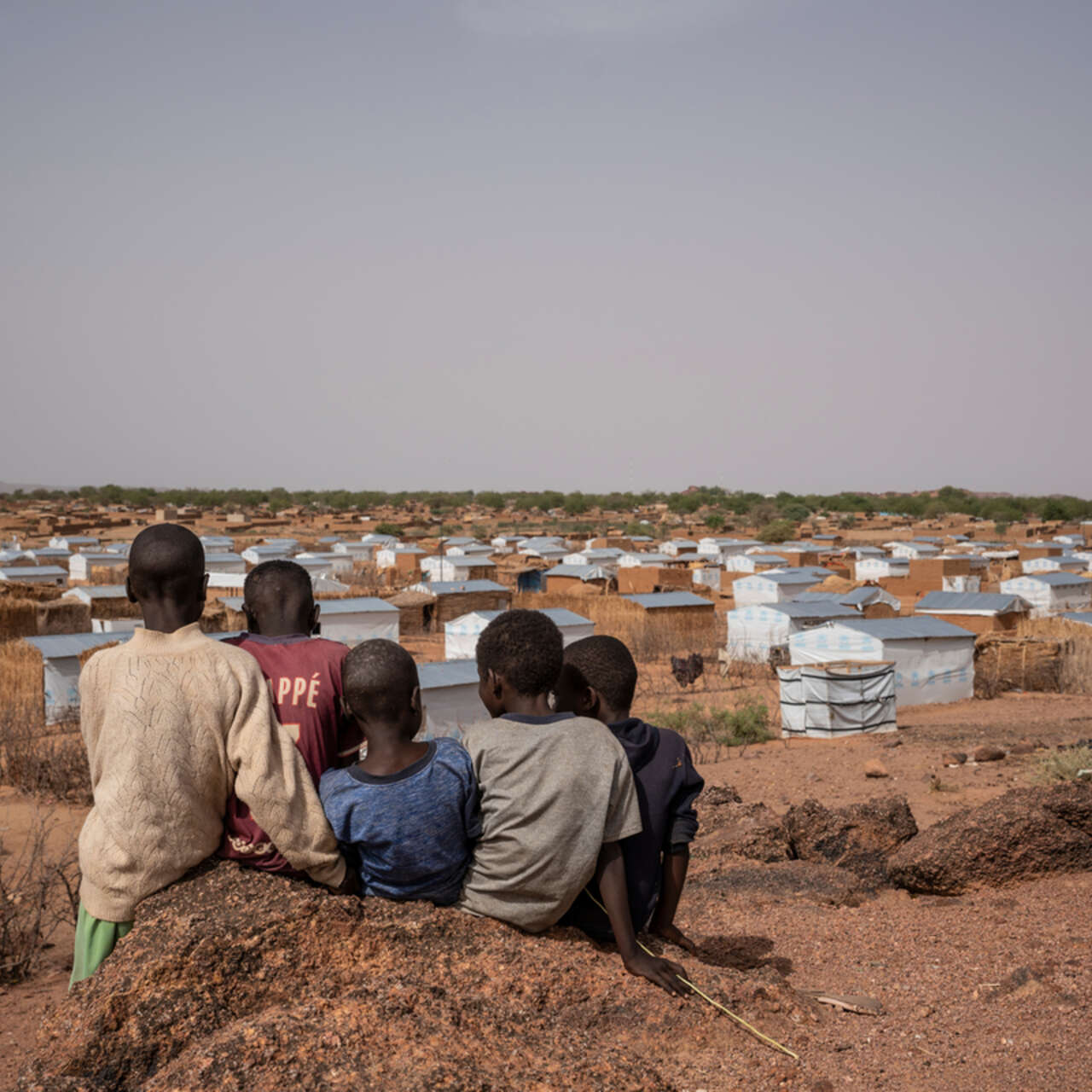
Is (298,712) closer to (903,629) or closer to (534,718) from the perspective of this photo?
(534,718)

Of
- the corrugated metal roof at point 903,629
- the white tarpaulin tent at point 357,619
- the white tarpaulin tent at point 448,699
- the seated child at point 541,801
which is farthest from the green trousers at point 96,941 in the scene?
the white tarpaulin tent at point 357,619

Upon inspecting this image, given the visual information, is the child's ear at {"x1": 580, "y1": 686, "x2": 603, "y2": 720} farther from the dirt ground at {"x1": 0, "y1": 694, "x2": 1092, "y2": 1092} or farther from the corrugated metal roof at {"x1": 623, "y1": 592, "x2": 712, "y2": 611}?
the corrugated metal roof at {"x1": 623, "y1": 592, "x2": 712, "y2": 611}

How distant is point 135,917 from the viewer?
2.50 metres

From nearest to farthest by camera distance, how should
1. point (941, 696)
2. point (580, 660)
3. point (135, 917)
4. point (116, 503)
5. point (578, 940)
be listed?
point (135, 917), point (578, 940), point (580, 660), point (941, 696), point (116, 503)

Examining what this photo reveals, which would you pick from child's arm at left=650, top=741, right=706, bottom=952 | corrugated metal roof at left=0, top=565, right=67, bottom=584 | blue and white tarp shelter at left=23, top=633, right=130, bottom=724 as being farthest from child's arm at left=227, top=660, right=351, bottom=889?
corrugated metal roof at left=0, top=565, right=67, bottom=584

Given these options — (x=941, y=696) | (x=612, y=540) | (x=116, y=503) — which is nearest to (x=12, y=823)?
(x=941, y=696)

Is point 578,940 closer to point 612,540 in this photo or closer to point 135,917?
point 135,917

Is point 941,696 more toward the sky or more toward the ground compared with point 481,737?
more toward the ground

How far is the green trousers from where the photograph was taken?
8.27ft

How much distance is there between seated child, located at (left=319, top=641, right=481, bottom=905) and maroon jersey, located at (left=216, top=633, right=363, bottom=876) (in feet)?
0.20

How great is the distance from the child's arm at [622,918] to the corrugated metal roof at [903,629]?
1651 centimetres

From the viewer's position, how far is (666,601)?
2477 cm

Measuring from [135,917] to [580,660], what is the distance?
1451 millimetres

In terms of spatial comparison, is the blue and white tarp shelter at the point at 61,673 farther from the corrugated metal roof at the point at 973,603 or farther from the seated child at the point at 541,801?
the corrugated metal roof at the point at 973,603
